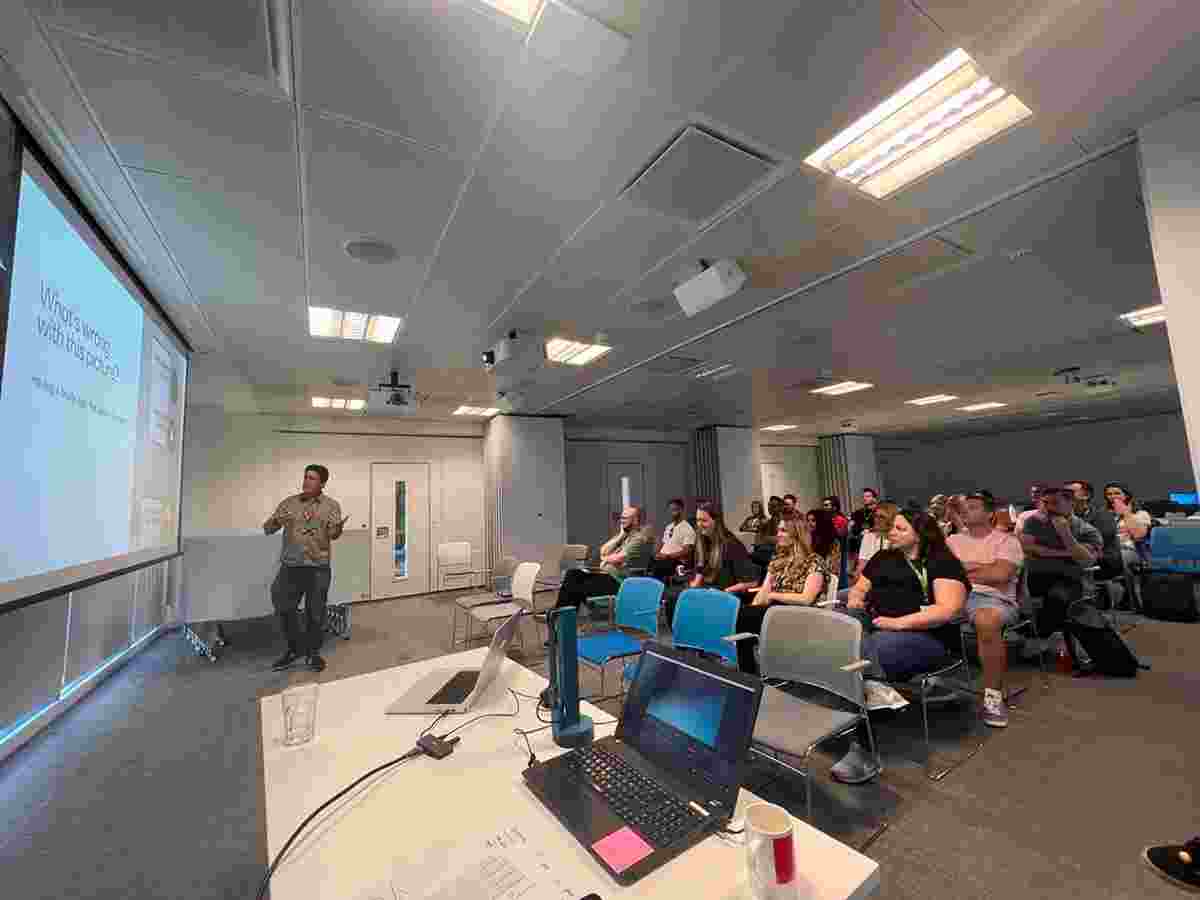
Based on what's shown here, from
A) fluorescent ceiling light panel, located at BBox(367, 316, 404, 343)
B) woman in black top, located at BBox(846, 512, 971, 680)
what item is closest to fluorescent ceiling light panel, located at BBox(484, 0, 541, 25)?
fluorescent ceiling light panel, located at BBox(367, 316, 404, 343)

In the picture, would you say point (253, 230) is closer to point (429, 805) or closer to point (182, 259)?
point (182, 259)

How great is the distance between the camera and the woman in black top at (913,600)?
Result: 2475 millimetres

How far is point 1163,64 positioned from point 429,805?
305cm

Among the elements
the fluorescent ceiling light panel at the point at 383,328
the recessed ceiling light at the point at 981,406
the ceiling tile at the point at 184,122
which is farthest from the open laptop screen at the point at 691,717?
the recessed ceiling light at the point at 981,406

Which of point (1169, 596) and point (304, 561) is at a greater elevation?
point (304, 561)

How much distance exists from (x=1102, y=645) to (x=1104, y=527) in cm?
214

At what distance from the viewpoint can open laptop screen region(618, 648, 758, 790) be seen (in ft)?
3.18

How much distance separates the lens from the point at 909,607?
2.67 m

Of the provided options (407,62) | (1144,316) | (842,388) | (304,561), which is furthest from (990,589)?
(304,561)

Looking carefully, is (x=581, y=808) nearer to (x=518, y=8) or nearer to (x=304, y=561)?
(x=518, y=8)

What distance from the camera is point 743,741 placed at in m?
0.96

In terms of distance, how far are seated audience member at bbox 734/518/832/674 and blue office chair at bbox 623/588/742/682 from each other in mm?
615

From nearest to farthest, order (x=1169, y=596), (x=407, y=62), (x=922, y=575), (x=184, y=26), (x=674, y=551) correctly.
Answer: (x=184, y=26)
(x=407, y=62)
(x=922, y=575)
(x=1169, y=596)
(x=674, y=551)

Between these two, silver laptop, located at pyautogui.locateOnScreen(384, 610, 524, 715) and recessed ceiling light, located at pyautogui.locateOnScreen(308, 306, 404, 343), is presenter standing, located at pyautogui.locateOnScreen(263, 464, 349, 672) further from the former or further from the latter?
silver laptop, located at pyautogui.locateOnScreen(384, 610, 524, 715)
